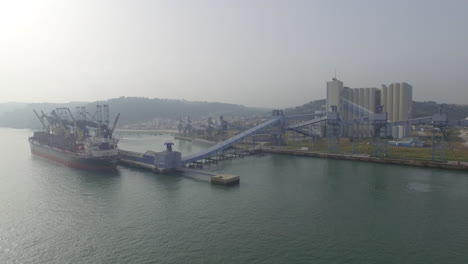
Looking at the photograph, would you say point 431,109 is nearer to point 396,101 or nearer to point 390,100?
point 390,100

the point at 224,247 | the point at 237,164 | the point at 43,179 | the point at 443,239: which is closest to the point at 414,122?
the point at 237,164

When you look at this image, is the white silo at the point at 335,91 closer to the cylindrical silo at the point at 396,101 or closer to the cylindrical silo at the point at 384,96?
the cylindrical silo at the point at 384,96

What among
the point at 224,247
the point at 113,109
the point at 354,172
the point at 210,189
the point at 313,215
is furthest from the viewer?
the point at 113,109

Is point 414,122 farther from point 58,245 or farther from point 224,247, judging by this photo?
point 58,245

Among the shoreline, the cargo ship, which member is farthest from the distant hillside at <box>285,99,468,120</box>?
the cargo ship

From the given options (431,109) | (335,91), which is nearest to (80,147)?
(335,91)

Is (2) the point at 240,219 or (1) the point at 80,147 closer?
(2) the point at 240,219
